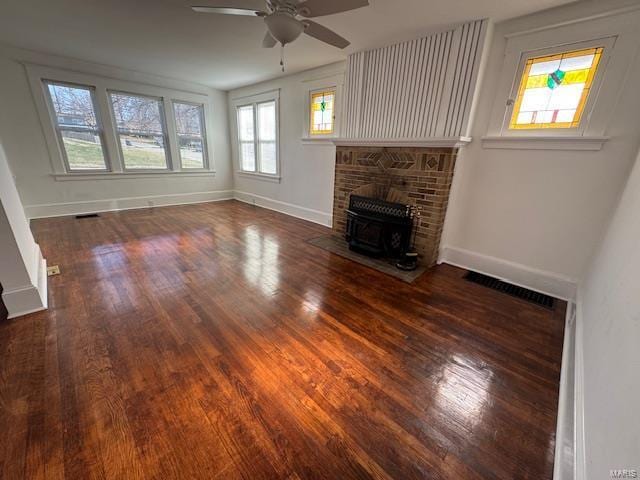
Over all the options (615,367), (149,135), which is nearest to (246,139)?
(149,135)

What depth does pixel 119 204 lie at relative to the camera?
5.10m

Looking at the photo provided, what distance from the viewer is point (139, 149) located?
5.19m

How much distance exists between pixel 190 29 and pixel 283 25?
186cm

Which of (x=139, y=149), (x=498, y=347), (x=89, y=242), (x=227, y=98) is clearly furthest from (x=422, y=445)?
(x=227, y=98)

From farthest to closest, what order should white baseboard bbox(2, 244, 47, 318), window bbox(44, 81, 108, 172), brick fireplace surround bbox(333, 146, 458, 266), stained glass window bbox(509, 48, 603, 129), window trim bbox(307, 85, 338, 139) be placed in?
window bbox(44, 81, 108, 172) < window trim bbox(307, 85, 338, 139) < brick fireplace surround bbox(333, 146, 458, 266) < stained glass window bbox(509, 48, 603, 129) < white baseboard bbox(2, 244, 47, 318)

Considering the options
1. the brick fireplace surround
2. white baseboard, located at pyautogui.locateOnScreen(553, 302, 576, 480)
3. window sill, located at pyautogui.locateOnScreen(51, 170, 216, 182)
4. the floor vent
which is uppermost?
the brick fireplace surround

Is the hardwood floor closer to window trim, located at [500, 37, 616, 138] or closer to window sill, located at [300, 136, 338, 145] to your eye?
window trim, located at [500, 37, 616, 138]

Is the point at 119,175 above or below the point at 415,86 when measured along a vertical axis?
below

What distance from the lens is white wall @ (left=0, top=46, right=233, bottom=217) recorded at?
3.86 metres

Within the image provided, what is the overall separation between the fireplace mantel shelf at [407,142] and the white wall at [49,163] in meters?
3.88

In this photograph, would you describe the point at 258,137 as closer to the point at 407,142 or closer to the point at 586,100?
the point at 407,142

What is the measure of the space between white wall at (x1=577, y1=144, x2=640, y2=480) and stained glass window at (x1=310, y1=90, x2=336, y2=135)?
3604mm

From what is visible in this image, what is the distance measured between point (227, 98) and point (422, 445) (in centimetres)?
699

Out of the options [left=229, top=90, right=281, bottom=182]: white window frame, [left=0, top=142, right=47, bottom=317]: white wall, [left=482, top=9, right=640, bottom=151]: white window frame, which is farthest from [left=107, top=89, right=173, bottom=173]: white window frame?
[left=482, top=9, right=640, bottom=151]: white window frame
